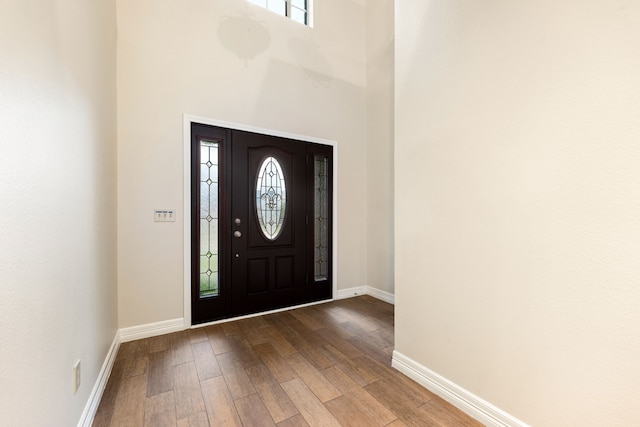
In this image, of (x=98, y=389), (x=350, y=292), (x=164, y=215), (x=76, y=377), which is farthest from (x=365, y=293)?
(x=76, y=377)

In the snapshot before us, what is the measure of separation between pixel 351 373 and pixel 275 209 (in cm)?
200

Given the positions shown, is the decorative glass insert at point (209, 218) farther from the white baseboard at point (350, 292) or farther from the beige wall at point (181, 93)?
the white baseboard at point (350, 292)

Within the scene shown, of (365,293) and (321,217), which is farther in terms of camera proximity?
(365,293)

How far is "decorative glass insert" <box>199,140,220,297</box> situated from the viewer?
2.92 m

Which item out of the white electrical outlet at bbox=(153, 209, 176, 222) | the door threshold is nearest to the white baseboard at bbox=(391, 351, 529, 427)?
the door threshold

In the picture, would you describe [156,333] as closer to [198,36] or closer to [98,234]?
[98,234]

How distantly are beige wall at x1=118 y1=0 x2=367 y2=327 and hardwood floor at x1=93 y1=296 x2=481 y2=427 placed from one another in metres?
0.62

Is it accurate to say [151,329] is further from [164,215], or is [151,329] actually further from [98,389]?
[164,215]

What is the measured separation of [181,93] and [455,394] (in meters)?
3.55

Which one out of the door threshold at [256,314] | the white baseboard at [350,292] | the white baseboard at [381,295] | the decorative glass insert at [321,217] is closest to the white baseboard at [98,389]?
the door threshold at [256,314]

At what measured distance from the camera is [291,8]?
11.9ft

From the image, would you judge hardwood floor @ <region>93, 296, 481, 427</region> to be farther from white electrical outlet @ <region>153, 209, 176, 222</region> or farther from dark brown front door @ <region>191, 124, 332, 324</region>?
white electrical outlet @ <region>153, 209, 176, 222</region>

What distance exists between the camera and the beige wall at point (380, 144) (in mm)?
3764

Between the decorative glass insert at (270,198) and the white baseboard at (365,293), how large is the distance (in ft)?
4.38
